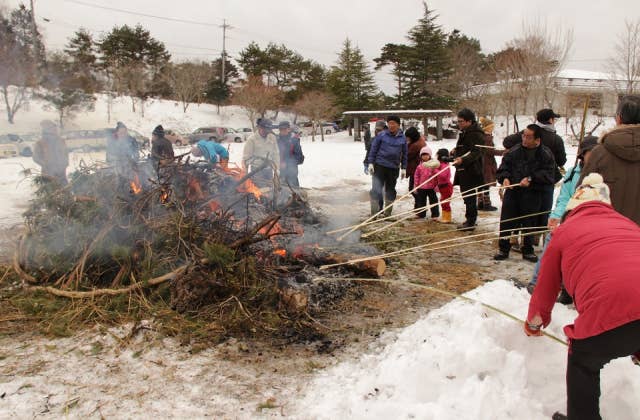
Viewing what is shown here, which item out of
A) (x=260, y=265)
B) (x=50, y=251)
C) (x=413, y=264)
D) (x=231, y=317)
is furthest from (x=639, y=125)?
(x=50, y=251)

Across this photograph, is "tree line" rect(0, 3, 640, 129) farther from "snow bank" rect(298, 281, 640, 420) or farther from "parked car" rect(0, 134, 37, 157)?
"snow bank" rect(298, 281, 640, 420)

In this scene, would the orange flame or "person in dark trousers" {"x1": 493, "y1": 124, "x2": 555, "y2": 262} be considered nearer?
the orange flame

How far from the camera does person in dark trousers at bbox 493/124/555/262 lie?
15.6ft

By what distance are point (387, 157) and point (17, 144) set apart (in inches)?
626

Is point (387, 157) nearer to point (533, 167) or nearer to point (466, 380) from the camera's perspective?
point (533, 167)

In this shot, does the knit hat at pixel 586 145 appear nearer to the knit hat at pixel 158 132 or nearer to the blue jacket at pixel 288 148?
the blue jacket at pixel 288 148

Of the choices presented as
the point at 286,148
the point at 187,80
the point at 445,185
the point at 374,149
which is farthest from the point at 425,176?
the point at 187,80

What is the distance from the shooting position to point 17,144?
15883 mm

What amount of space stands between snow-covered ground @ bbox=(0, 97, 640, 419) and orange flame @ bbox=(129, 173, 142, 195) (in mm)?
1724

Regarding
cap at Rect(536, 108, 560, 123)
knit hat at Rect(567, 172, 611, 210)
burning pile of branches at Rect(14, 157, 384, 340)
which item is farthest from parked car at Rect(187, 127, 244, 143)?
knit hat at Rect(567, 172, 611, 210)

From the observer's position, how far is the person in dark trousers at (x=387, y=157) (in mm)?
6867

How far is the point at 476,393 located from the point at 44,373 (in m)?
2.82

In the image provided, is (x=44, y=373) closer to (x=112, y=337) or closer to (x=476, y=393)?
(x=112, y=337)

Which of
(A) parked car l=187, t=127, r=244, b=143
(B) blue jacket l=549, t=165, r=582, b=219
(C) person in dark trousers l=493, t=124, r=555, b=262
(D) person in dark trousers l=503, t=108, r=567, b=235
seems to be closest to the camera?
(B) blue jacket l=549, t=165, r=582, b=219
